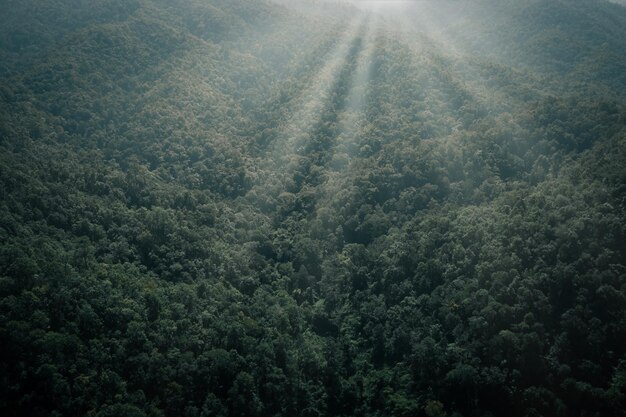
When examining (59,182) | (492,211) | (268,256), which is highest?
(492,211)

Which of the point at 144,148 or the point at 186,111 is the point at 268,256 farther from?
the point at 186,111

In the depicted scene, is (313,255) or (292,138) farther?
(292,138)

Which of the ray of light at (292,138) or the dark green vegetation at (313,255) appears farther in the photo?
the ray of light at (292,138)

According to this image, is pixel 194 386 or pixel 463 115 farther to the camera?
pixel 463 115

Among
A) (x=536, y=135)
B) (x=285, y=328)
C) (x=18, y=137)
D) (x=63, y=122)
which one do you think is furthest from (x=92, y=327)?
(x=536, y=135)

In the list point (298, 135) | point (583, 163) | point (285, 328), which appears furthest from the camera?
point (298, 135)

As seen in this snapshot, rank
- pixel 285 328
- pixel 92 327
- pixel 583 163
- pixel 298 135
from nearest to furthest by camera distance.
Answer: pixel 92 327, pixel 285 328, pixel 583 163, pixel 298 135

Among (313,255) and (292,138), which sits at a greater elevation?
(292,138)

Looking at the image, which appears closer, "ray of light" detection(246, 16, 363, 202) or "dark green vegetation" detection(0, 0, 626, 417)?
"dark green vegetation" detection(0, 0, 626, 417)
